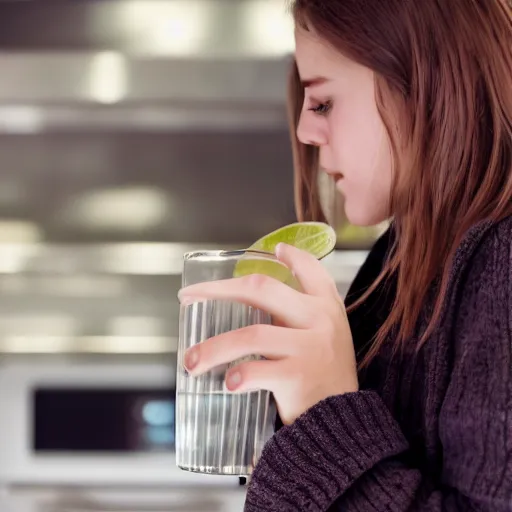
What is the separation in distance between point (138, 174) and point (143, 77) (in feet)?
0.53

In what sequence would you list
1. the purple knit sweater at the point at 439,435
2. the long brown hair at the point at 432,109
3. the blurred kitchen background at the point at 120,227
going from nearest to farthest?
the purple knit sweater at the point at 439,435, the long brown hair at the point at 432,109, the blurred kitchen background at the point at 120,227

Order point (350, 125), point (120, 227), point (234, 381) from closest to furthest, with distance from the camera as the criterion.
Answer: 1. point (234, 381)
2. point (350, 125)
3. point (120, 227)

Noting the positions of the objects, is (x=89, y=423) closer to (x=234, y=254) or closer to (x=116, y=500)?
(x=116, y=500)

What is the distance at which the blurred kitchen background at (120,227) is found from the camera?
1368 millimetres

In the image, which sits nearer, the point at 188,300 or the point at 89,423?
the point at 188,300

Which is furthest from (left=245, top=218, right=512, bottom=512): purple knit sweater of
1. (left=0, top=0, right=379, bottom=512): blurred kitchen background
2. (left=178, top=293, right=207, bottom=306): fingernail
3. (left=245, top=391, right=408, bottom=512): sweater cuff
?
(left=0, top=0, right=379, bottom=512): blurred kitchen background

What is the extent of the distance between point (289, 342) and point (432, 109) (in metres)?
0.22

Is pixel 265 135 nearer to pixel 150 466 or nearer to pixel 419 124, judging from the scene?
pixel 150 466

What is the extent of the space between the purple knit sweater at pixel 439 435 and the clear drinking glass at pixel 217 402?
0.11ft

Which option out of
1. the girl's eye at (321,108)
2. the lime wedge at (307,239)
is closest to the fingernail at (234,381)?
the lime wedge at (307,239)

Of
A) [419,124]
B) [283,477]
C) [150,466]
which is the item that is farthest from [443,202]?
[150,466]

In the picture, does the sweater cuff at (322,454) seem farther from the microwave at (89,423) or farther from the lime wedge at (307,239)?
the microwave at (89,423)

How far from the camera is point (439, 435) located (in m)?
0.57

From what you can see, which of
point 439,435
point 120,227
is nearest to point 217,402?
point 439,435
